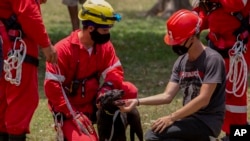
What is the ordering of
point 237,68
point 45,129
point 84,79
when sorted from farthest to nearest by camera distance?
point 45,129
point 237,68
point 84,79

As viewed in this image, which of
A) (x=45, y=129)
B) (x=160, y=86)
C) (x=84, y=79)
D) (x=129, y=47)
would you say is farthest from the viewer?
(x=129, y=47)

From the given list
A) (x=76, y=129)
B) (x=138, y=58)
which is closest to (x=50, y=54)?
(x=76, y=129)

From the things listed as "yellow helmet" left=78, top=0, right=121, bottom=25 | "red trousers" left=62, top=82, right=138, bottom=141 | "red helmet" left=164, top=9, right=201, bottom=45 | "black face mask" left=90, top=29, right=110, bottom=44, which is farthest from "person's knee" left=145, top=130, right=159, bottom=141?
"yellow helmet" left=78, top=0, right=121, bottom=25

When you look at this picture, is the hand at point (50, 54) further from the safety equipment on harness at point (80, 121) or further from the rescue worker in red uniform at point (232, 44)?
the rescue worker in red uniform at point (232, 44)

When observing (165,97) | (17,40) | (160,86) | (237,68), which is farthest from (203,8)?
(160,86)

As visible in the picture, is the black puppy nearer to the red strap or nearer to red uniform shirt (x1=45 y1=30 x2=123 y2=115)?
red uniform shirt (x1=45 y1=30 x2=123 y2=115)

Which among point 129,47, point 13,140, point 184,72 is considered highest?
point 184,72

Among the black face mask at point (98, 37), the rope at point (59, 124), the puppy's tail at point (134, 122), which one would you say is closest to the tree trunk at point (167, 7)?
the puppy's tail at point (134, 122)

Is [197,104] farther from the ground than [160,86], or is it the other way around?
[197,104]

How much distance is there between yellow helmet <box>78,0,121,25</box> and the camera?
712cm

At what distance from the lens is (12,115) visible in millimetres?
6977

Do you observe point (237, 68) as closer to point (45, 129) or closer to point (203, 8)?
point (203, 8)

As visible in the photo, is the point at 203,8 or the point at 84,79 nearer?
the point at 84,79

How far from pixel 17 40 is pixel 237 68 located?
2.05 metres
